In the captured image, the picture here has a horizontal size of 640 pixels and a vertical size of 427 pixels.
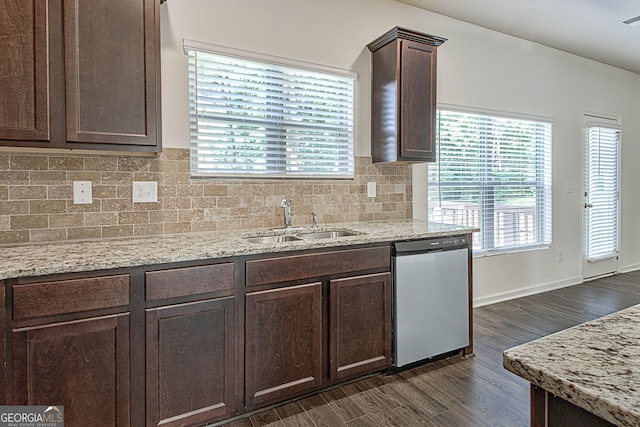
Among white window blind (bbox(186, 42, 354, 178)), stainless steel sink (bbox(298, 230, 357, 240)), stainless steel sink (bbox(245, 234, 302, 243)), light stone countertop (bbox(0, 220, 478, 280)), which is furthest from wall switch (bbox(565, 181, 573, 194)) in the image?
stainless steel sink (bbox(245, 234, 302, 243))

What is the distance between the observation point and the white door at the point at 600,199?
16.0 feet

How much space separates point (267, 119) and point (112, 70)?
3.53 feet

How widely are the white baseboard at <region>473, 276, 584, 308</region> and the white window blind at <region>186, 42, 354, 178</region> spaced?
2.04m

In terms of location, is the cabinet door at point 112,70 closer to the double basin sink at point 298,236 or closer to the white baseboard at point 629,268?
the double basin sink at point 298,236

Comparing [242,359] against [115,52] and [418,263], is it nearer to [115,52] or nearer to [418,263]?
[418,263]

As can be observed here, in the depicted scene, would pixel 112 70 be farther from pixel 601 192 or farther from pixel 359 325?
pixel 601 192

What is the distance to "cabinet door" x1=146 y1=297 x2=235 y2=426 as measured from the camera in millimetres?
1784

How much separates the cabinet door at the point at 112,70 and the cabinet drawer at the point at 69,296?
A: 728 mm

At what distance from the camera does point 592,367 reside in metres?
Result: 0.63

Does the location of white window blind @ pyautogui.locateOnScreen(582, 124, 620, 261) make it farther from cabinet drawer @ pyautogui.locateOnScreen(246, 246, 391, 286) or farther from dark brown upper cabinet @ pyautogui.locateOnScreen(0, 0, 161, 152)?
dark brown upper cabinet @ pyautogui.locateOnScreen(0, 0, 161, 152)

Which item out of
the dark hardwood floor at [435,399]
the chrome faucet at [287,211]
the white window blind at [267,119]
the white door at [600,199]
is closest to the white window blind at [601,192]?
the white door at [600,199]

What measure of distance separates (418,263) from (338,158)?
3.57 feet

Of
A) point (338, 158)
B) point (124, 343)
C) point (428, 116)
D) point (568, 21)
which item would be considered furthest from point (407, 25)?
point (124, 343)

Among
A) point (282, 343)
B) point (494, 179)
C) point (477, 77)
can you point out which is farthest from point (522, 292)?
point (282, 343)
